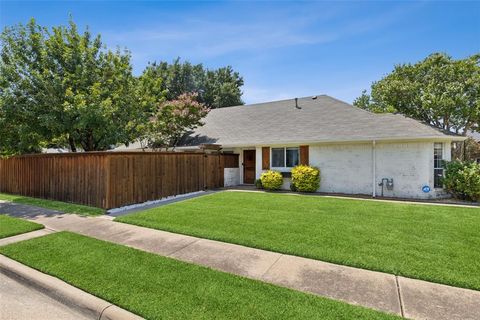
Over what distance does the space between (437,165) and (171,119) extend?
13.2 metres

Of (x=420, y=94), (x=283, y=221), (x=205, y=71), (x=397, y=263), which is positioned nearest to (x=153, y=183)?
(x=283, y=221)

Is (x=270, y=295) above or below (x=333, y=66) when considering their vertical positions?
below

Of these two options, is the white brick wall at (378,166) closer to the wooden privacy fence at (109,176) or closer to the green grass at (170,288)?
the wooden privacy fence at (109,176)

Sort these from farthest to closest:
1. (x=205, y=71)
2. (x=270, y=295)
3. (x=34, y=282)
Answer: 1. (x=205, y=71)
2. (x=34, y=282)
3. (x=270, y=295)

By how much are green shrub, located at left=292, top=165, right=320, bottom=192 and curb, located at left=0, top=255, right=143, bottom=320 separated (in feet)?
32.3

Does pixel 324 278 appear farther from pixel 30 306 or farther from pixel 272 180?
pixel 272 180

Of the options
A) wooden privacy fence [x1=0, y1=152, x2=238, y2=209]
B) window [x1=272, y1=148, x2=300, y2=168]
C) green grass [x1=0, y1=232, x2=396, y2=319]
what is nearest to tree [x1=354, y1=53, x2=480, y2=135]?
window [x1=272, y1=148, x2=300, y2=168]

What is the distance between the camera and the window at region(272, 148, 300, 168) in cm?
1314


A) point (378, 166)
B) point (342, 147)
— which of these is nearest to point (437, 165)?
point (378, 166)

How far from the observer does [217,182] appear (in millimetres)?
13867

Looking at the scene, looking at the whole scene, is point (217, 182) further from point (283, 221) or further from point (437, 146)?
point (437, 146)

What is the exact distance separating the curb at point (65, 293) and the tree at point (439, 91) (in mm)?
16712

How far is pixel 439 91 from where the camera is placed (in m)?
14.9

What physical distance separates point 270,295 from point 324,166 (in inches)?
383
